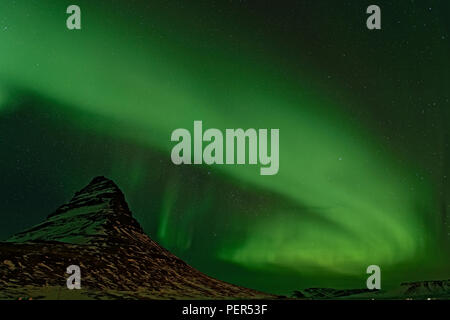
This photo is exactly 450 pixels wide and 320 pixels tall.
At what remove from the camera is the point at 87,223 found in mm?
58000

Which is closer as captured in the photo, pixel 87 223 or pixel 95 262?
pixel 95 262

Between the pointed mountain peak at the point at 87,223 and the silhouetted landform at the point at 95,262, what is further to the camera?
the pointed mountain peak at the point at 87,223

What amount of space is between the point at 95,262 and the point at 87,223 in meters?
13.5

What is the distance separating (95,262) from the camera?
45.2 metres

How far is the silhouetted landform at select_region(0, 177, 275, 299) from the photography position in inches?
1415

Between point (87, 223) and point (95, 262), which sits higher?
point (87, 223)

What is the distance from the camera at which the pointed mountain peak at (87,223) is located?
150 feet

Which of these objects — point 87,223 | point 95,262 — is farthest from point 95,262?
point 87,223

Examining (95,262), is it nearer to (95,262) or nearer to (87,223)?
(95,262)
